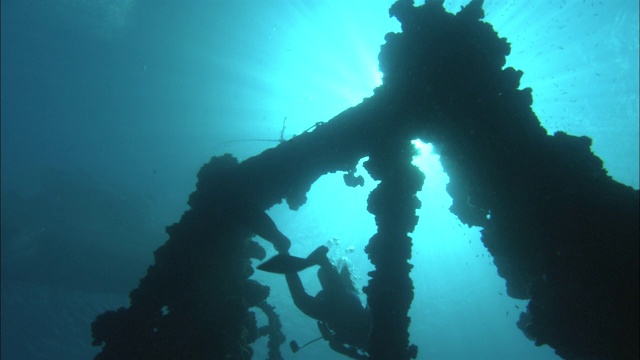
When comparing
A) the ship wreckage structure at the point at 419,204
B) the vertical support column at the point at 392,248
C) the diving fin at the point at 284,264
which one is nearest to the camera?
the ship wreckage structure at the point at 419,204

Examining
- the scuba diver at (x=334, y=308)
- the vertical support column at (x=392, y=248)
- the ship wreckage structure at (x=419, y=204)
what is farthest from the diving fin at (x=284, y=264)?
the vertical support column at (x=392, y=248)

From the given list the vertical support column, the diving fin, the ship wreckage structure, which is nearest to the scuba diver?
the diving fin

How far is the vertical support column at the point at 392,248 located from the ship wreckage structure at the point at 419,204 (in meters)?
0.02

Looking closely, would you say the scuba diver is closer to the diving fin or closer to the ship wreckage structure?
the diving fin

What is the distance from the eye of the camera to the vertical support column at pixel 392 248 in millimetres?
5281

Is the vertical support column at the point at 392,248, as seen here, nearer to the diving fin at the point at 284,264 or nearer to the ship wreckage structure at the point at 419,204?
the ship wreckage structure at the point at 419,204

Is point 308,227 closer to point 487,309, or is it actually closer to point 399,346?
point 399,346

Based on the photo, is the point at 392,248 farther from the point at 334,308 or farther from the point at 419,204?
the point at 334,308

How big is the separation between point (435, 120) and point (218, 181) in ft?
16.0

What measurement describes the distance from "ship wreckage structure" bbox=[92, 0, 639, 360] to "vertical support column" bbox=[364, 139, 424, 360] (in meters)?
0.02

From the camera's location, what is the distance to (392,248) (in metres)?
5.89

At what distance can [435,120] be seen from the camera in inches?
268

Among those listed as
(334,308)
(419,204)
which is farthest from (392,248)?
(334,308)

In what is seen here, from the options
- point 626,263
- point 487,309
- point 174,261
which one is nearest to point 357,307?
point 174,261
